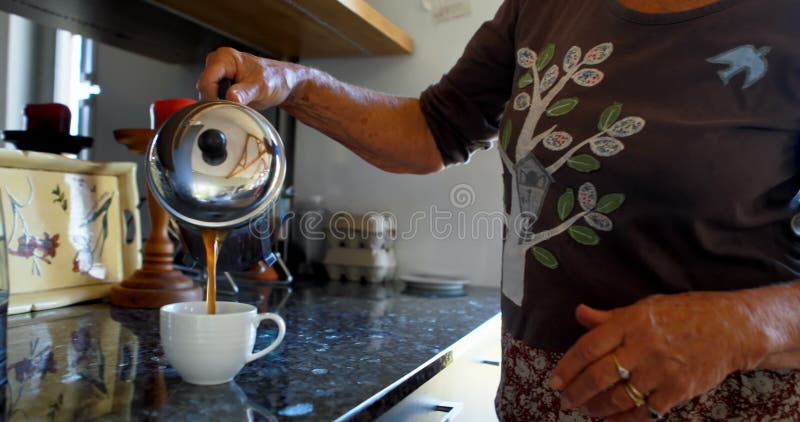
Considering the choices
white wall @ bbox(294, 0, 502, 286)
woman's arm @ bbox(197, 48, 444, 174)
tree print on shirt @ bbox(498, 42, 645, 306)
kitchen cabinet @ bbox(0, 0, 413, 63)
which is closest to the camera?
tree print on shirt @ bbox(498, 42, 645, 306)

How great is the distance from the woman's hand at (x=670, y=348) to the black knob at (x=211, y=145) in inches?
14.2

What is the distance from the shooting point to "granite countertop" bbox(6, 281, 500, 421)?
520 mm

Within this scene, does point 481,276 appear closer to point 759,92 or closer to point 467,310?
point 467,310

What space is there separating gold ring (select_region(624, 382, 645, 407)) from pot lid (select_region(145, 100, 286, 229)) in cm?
37

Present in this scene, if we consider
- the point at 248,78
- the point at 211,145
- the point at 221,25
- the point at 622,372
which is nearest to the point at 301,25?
the point at 221,25

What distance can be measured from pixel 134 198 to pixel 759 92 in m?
0.95

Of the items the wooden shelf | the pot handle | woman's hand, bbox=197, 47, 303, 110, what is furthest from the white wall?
the pot handle

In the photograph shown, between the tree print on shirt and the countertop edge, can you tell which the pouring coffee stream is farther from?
the tree print on shirt

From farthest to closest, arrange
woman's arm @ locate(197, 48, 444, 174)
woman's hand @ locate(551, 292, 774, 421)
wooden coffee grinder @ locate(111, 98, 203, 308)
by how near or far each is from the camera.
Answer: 1. wooden coffee grinder @ locate(111, 98, 203, 308)
2. woman's arm @ locate(197, 48, 444, 174)
3. woman's hand @ locate(551, 292, 774, 421)

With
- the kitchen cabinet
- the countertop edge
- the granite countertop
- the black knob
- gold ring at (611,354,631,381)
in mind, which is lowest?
the countertop edge

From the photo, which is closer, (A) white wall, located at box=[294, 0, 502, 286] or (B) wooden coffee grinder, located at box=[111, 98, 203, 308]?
(B) wooden coffee grinder, located at box=[111, 98, 203, 308]

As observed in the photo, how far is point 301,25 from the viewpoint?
1394mm

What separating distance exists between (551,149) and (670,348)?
0.24 meters

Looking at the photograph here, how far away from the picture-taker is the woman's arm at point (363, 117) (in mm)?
857
